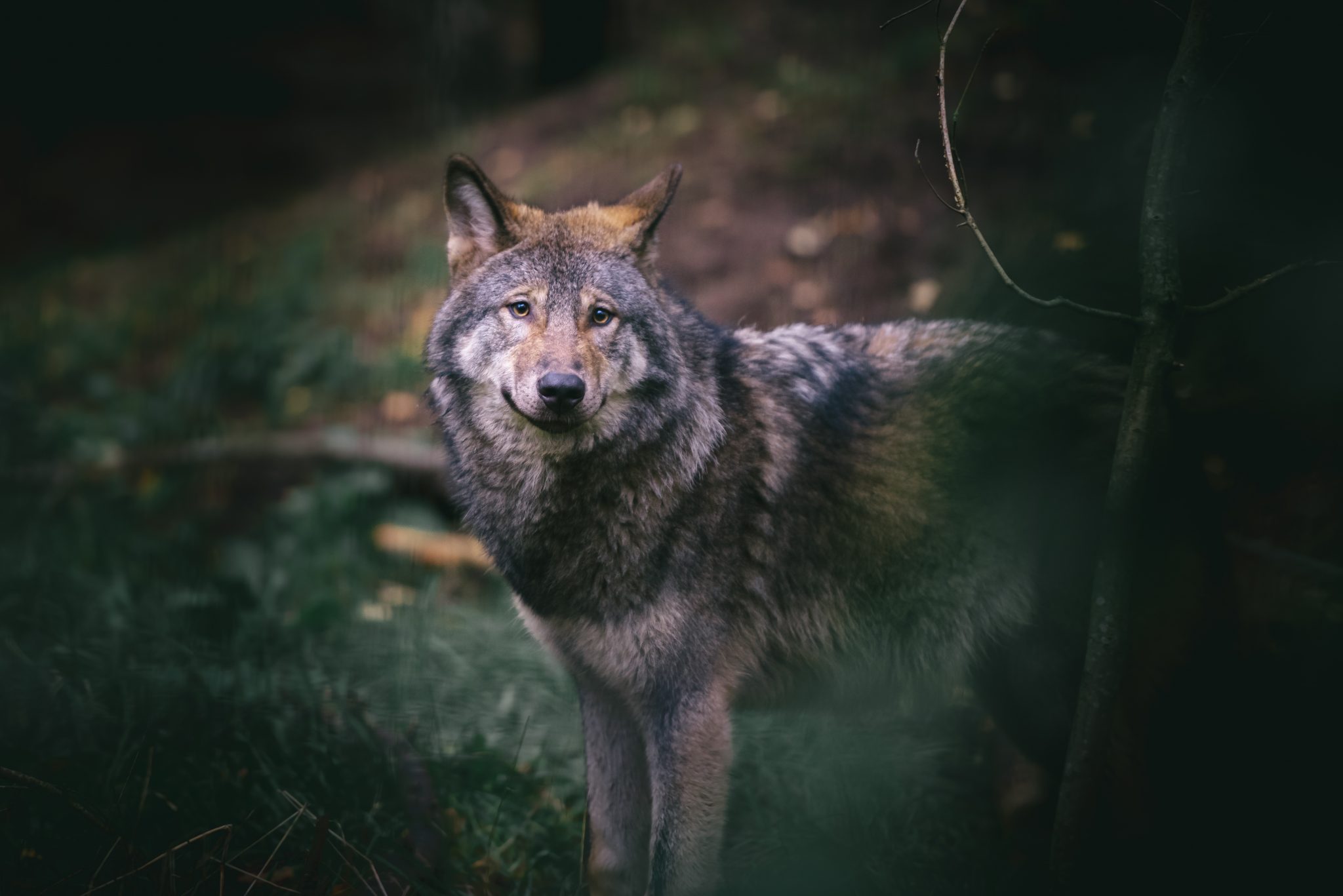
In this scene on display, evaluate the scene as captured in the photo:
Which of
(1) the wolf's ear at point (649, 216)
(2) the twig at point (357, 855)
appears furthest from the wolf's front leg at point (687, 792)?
(1) the wolf's ear at point (649, 216)

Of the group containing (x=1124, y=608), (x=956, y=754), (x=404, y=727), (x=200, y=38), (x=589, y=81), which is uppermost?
(x=200, y=38)

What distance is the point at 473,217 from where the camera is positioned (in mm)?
3445

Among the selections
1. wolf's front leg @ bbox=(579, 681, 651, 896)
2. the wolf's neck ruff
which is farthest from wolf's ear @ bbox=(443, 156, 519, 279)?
wolf's front leg @ bbox=(579, 681, 651, 896)

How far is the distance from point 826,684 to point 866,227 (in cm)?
552

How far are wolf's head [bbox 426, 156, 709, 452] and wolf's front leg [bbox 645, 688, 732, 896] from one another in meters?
1.02

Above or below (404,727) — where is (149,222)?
above

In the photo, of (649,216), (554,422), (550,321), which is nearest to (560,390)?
(554,422)

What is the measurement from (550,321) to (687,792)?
5.62 ft

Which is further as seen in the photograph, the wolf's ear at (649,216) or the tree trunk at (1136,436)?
the wolf's ear at (649,216)

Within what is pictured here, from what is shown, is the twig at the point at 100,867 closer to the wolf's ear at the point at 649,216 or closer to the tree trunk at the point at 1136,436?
the wolf's ear at the point at 649,216

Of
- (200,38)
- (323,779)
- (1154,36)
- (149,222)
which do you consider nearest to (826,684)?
(323,779)

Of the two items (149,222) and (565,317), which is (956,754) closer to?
(565,317)

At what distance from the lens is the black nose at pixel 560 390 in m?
2.89

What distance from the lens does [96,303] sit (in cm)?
1130
